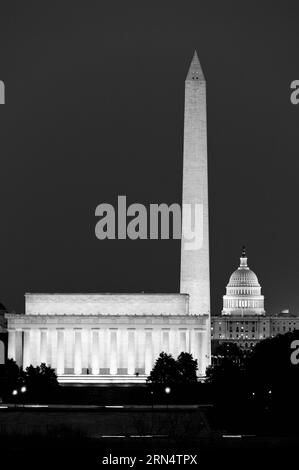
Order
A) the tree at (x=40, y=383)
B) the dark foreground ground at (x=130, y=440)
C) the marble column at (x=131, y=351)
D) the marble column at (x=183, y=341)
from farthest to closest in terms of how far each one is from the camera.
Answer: the marble column at (x=183, y=341) < the marble column at (x=131, y=351) < the tree at (x=40, y=383) < the dark foreground ground at (x=130, y=440)

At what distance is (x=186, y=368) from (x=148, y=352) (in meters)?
20.0

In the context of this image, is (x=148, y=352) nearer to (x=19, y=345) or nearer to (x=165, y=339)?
(x=165, y=339)

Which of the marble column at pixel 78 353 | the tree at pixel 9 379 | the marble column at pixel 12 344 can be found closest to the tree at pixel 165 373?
the tree at pixel 9 379

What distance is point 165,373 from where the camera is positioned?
160m

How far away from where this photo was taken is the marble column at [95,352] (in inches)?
7185

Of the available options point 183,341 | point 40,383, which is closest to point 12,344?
point 183,341

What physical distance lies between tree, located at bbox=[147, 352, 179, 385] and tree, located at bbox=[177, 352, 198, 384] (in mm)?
516

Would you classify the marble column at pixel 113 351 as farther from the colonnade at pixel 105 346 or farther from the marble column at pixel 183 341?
the marble column at pixel 183 341

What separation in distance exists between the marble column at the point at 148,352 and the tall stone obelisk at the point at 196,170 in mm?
7034
